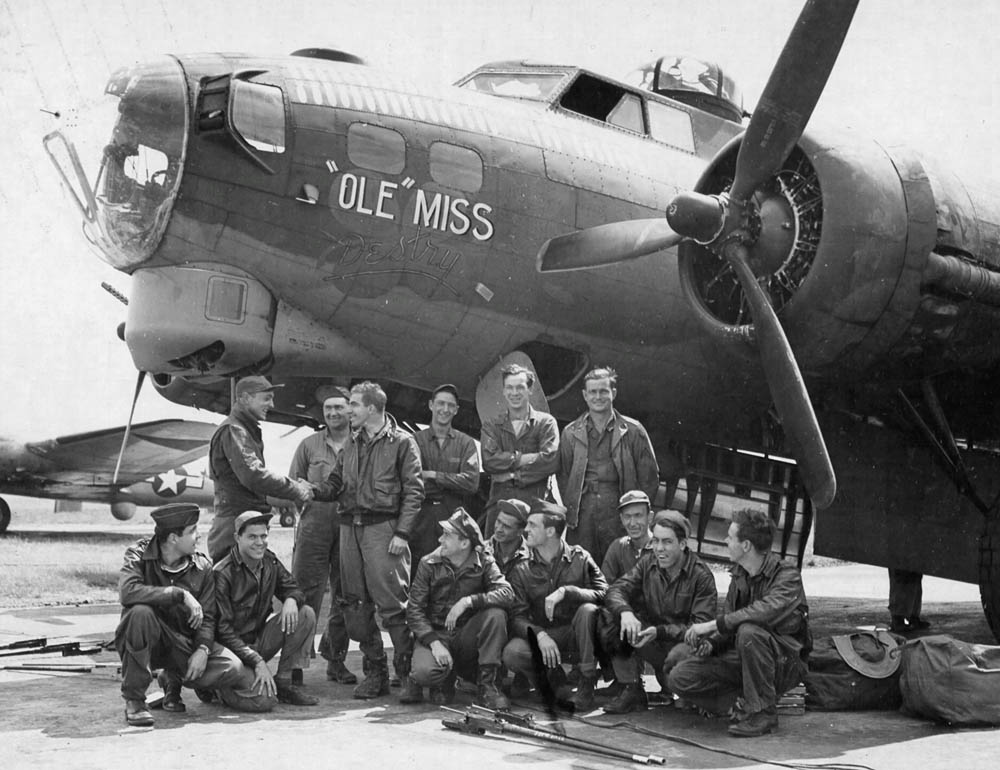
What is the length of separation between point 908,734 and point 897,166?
4.24 meters

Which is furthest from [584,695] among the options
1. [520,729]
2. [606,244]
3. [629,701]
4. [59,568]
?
[59,568]

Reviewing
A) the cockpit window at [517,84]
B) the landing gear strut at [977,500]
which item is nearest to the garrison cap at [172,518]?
the cockpit window at [517,84]

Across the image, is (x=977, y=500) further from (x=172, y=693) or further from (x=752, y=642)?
(x=172, y=693)

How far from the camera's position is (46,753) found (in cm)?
512

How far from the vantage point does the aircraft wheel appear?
27.8 ft

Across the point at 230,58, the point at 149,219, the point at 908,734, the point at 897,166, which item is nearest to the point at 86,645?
the point at 149,219

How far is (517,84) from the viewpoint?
391 inches

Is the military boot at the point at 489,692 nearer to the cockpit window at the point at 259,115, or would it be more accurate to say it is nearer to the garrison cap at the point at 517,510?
the garrison cap at the point at 517,510

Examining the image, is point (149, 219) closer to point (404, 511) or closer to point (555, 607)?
point (404, 511)

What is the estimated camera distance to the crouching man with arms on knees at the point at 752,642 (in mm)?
6113

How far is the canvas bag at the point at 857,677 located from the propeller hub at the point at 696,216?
3.04 metres

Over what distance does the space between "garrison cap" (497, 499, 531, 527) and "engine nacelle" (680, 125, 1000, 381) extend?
7.50 feet

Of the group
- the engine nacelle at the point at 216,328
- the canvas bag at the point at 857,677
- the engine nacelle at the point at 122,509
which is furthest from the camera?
the engine nacelle at the point at 122,509

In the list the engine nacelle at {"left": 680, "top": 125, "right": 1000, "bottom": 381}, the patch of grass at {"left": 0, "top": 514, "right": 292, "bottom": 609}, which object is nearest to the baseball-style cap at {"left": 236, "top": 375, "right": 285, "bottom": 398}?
the engine nacelle at {"left": 680, "top": 125, "right": 1000, "bottom": 381}
